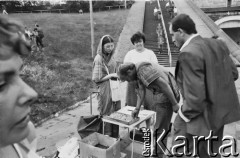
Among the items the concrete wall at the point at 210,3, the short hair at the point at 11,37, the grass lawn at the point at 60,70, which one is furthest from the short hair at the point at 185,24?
the concrete wall at the point at 210,3

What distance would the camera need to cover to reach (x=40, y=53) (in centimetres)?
1332

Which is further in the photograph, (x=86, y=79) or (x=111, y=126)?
(x=86, y=79)

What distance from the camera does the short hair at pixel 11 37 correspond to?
0.76m

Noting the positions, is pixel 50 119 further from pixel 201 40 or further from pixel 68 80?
pixel 201 40

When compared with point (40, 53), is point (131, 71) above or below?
above

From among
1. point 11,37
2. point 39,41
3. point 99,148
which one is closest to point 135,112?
point 99,148

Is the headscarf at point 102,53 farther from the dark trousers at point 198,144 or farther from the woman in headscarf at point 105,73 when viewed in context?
the dark trousers at point 198,144

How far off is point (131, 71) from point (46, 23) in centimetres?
2111

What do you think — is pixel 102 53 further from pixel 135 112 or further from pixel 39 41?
pixel 39 41

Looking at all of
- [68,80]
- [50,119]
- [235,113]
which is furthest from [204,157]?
[68,80]

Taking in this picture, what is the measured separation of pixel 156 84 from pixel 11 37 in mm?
2804

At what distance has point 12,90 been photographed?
2.43 ft

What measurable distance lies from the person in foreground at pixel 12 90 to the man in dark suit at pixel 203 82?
1.79m

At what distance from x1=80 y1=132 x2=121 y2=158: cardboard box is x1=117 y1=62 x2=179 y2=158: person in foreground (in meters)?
0.55
